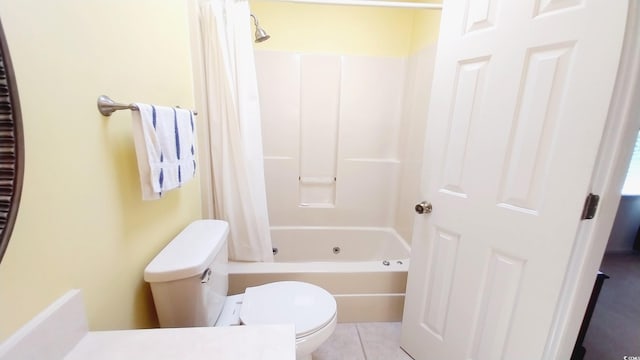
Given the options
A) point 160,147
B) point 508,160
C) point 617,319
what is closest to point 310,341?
point 160,147

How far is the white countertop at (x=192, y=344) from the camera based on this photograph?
60cm

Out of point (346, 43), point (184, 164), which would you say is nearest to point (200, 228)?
point (184, 164)

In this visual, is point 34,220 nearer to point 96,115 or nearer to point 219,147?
point 96,115

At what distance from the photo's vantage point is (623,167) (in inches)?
30.5

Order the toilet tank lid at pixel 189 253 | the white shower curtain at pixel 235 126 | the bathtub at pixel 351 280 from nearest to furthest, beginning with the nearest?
1. the toilet tank lid at pixel 189 253
2. the white shower curtain at pixel 235 126
3. the bathtub at pixel 351 280

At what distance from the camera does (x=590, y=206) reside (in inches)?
31.4

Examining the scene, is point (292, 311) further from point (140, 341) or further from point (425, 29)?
point (425, 29)

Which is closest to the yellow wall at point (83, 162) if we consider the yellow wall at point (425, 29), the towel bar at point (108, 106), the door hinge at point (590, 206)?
the towel bar at point (108, 106)

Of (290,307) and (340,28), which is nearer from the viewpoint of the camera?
(290,307)

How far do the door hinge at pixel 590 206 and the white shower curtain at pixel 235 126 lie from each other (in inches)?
56.7

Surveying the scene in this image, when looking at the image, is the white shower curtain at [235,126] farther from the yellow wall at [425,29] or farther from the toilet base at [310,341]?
the yellow wall at [425,29]

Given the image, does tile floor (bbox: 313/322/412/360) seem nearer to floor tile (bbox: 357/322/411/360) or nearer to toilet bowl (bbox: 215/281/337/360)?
floor tile (bbox: 357/322/411/360)

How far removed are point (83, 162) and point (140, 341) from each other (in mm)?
469

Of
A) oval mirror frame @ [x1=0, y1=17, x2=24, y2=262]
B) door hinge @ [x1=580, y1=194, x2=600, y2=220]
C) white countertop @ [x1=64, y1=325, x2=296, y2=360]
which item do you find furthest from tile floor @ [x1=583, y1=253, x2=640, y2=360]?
oval mirror frame @ [x1=0, y1=17, x2=24, y2=262]
